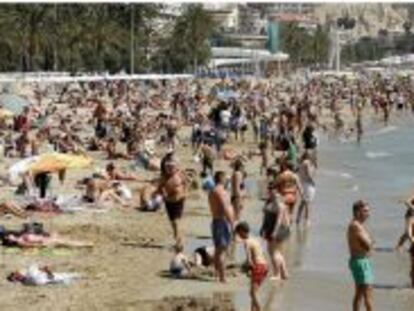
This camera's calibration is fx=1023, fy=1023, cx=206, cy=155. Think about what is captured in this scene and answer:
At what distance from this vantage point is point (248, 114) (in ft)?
161

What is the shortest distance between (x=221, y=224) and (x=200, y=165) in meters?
16.3

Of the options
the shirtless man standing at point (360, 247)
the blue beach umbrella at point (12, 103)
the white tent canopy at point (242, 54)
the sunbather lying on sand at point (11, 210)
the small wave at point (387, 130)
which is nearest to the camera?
the shirtless man standing at point (360, 247)

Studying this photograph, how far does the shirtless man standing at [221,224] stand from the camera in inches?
537

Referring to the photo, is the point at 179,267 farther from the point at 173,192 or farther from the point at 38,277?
the point at 38,277

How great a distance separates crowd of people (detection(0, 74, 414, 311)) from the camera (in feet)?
45.1

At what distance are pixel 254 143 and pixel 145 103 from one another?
16153 millimetres

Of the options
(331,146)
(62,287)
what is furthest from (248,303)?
(331,146)

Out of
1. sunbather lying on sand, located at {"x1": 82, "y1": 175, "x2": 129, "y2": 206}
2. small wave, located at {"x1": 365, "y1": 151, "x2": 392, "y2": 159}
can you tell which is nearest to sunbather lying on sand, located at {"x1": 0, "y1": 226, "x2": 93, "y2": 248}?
sunbather lying on sand, located at {"x1": 82, "y1": 175, "x2": 129, "y2": 206}

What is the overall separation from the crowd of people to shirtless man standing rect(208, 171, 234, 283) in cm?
1

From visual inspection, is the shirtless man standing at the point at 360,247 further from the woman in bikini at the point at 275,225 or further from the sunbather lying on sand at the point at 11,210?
the sunbather lying on sand at the point at 11,210

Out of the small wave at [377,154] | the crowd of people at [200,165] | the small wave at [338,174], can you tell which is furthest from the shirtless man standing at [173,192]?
the small wave at [377,154]

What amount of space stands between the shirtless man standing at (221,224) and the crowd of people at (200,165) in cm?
1

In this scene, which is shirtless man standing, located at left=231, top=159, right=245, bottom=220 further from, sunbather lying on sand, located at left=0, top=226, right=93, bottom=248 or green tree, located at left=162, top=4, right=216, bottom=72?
green tree, located at left=162, top=4, right=216, bottom=72

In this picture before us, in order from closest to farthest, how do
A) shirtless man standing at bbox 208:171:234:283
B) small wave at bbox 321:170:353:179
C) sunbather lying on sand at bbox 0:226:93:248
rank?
shirtless man standing at bbox 208:171:234:283, sunbather lying on sand at bbox 0:226:93:248, small wave at bbox 321:170:353:179
